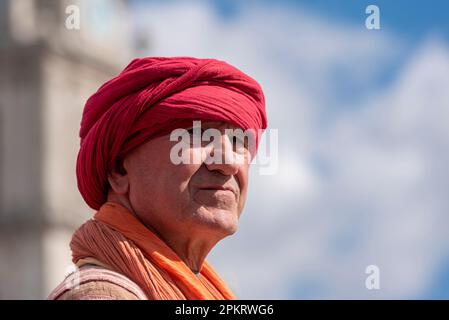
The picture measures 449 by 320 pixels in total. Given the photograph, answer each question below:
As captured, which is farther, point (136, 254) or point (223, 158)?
point (223, 158)

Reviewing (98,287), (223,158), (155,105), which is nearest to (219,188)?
(223,158)

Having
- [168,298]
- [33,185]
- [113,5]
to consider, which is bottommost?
[33,185]

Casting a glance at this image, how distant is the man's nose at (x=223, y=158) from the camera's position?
20.2ft

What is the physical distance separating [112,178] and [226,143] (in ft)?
1.29

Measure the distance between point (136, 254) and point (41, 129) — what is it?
157 feet

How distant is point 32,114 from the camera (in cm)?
5419

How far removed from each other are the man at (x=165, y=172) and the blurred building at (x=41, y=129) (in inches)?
1756

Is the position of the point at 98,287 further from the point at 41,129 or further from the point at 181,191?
the point at 41,129

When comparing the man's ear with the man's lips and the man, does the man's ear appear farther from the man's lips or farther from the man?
the man's lips

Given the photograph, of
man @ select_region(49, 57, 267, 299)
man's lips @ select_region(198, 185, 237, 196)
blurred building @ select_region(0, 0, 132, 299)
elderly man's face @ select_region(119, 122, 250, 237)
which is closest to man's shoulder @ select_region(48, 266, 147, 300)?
man @ select_region(49, 57, 267, 299)

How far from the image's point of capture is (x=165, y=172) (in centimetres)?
611

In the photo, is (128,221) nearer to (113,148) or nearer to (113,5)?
(113,148)

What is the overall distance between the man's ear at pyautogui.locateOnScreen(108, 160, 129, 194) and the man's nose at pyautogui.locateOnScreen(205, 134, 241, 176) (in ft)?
0.92

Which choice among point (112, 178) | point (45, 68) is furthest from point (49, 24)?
point (112, 178)
